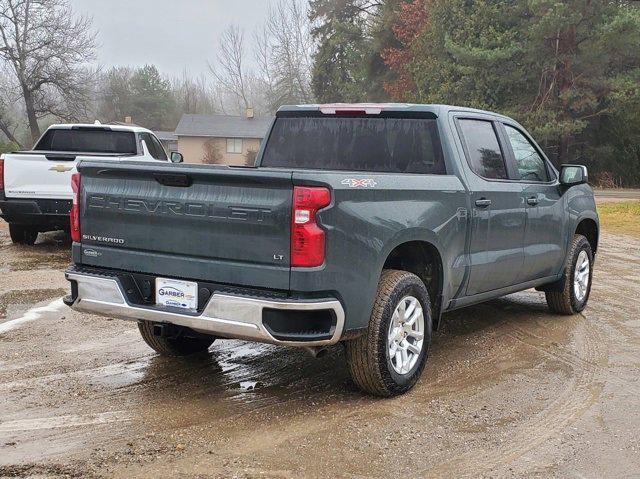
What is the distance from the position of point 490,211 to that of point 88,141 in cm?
801

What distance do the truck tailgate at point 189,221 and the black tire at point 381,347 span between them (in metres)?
0.73

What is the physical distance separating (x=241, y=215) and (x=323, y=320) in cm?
76

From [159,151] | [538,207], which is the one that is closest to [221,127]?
[159,151]

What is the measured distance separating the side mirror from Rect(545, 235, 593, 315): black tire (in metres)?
0.67

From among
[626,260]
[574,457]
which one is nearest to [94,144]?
[626,260]

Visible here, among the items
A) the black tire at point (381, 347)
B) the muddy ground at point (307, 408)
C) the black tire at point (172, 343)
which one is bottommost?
the muddy ground at point (307, 408)

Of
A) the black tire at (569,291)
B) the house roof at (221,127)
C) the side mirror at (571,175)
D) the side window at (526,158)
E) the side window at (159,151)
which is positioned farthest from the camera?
the house roof at (221,127)

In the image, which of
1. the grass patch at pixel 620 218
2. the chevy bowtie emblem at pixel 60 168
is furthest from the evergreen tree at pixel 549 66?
A: the chevy bowtie emblem at pixel 60 168

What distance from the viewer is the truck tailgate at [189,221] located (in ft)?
13.2

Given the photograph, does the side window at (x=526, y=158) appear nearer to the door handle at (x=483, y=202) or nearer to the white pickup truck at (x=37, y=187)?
the door handle at (x=483, y=202)

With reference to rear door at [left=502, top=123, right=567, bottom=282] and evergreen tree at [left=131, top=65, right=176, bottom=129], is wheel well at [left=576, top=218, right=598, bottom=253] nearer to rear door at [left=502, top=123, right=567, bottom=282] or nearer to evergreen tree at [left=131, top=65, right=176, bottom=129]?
rear door at [left=502, top=123, right=567, bottom=282]

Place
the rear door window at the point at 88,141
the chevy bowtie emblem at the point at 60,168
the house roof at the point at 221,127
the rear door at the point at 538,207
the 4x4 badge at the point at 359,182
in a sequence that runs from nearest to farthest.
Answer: the 4x4 badge at the point at 359,182, the rear door at the point at 538,207, the chevy bowtie emblem at the point at 60,168, the rear door window at the point at 88,141, the house roof at the point at 221,127

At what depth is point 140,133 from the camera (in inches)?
470

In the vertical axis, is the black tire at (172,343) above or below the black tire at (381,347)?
below
